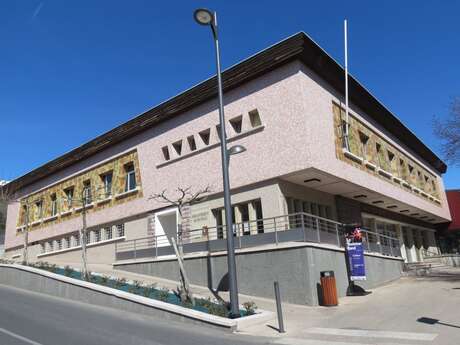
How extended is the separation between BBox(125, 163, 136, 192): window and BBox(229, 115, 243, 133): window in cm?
791

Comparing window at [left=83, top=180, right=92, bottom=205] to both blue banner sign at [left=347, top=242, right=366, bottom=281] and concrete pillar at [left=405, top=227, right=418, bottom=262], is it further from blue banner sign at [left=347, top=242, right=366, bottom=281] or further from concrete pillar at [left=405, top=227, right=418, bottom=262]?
concrete pillar at [left=405, top=227, right=418, bottom=262]

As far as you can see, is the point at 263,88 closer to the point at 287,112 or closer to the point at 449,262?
the point at 287,112

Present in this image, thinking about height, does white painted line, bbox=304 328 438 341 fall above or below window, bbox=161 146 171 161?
below

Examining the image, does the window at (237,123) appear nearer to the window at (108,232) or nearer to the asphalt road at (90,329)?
the asphalt road at (90,329)

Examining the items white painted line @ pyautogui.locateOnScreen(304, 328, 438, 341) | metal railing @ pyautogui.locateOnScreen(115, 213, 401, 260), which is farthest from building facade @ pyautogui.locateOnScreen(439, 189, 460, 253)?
white painted line @ pyautogui.locateOnScreen(304, 328, 438, 341)

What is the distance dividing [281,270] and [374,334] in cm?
567

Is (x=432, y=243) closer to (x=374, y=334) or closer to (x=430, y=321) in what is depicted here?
(x=430, y=321)

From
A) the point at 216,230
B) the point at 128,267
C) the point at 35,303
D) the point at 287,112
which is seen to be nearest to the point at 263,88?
the point at 287,112

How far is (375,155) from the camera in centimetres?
2431

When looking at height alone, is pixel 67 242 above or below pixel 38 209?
below

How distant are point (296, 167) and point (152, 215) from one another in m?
9.16

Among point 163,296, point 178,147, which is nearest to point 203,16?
point 163,296

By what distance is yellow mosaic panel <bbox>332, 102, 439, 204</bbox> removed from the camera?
20.5m

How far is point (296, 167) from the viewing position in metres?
17.3
